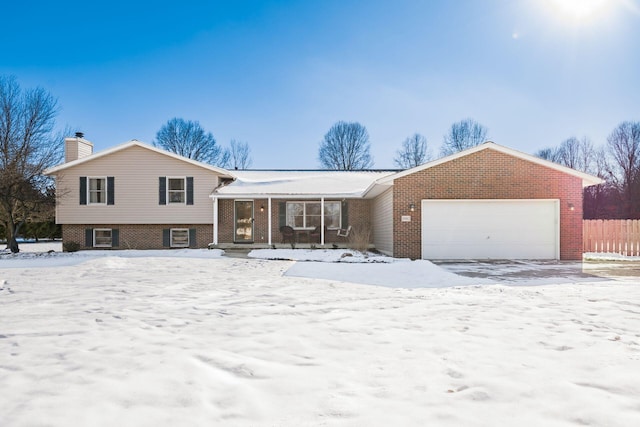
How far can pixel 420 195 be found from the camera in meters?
13.4

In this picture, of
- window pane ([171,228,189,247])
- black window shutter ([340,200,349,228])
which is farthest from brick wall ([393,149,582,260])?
window pane ([171,228,189,247])

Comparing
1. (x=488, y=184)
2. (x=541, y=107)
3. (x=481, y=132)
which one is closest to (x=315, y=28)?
(x=488, y=184)

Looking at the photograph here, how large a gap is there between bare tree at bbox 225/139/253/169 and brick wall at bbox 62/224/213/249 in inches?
969

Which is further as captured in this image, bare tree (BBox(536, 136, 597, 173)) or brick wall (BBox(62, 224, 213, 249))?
bare tree (BBox(536, 136, 597, 173))

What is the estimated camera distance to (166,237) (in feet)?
57.8

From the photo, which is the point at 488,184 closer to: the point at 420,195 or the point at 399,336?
the point at 420,195

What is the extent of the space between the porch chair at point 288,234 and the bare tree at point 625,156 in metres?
30.4

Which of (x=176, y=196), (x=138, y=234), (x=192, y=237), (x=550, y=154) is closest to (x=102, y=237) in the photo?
(x=138, y=234)

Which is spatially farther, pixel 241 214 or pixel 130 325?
pixel 241 214

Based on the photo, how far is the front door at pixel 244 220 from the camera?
18.2 metres

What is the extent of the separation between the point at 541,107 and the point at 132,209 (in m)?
19.5

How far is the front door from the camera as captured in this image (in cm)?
1819

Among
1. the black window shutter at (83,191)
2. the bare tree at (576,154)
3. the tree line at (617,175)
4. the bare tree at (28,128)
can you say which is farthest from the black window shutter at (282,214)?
the bare tree at (576,154)

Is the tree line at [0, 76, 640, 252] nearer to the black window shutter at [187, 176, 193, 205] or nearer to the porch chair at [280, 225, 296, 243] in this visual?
the black window shutter at [187, 176, 193, 205]
